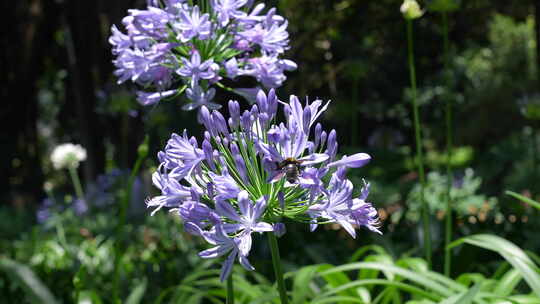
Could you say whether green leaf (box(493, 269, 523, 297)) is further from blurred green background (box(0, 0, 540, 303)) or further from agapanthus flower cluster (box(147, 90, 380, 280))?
agapanthus flower cluster (box(147, 90, 380, 280))

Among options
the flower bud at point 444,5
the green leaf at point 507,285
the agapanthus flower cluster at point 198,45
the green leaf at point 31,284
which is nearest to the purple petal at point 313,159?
the agapanthus flower cluster at point 198,45

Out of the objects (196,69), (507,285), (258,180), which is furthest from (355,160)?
(507,285)

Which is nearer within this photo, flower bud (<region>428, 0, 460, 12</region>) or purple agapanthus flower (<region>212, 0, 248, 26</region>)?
purple agapanthus flower (<region>212, 0, 248, 26</region>)

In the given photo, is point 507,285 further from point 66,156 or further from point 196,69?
point 66,156

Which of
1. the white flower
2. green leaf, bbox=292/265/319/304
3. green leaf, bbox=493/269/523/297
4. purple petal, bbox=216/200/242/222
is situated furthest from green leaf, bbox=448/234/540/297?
the white flower

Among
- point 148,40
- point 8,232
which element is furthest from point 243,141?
point 8,232
